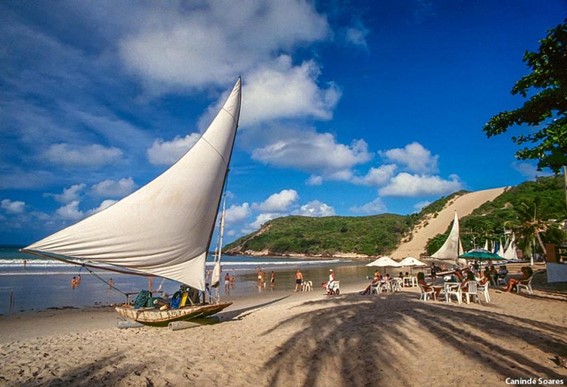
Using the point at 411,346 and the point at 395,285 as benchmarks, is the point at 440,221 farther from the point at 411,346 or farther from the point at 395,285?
the point at 411,346

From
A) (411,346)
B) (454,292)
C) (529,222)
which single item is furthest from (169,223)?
(529,222)

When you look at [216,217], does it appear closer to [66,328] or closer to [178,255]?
[178,255]

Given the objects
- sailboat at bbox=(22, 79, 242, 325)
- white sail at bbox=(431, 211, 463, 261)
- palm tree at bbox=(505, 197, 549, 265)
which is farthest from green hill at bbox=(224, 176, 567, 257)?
sailboat at bbox=(22, 79, 242, 325)

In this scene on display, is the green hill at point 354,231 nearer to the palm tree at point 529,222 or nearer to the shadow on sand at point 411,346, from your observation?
the palm tree at point 529,222

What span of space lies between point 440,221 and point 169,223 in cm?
10484

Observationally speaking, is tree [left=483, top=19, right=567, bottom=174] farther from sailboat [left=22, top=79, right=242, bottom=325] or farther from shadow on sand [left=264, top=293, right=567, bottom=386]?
sailboat [left=22, top=79, right=242, bottom=325]

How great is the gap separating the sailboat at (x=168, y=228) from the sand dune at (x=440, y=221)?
271 ft

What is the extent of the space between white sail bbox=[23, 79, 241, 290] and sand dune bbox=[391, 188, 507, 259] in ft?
272

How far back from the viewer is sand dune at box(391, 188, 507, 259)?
91.9 metres

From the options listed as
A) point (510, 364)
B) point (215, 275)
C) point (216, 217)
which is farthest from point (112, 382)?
point (510, 364)

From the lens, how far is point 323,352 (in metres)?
7.00

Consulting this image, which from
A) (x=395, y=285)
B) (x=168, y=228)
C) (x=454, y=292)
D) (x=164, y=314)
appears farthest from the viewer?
(x=395, y=285)

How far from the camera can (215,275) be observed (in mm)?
9586

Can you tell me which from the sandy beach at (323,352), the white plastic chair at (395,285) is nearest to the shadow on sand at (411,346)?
the sandy beach at (323,352)
